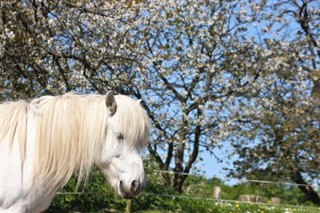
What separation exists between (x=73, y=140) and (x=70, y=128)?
81mm

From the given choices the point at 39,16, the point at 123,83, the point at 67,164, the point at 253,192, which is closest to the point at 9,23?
the point at 39,16

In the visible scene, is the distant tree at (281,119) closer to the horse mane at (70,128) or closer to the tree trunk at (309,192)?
the tree trunk at (309,192)

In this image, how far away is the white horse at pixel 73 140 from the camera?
3770 mm

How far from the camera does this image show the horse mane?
3840 mm

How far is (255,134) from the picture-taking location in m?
14.5

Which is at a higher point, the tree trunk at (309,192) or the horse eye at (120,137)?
the tree trunk at (309,192)

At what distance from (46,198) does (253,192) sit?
13.1 metres

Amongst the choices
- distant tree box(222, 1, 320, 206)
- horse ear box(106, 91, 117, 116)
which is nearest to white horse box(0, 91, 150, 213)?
horse ear box(106, 91, 117, 116)

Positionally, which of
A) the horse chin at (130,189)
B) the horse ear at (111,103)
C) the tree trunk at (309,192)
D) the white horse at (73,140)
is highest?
the tree trunk at (309,192)

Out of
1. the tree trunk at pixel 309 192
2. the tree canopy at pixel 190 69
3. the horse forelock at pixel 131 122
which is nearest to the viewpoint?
the horse forelock at pixel 131 122

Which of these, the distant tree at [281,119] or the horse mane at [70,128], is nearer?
the horse mane at [70,128]

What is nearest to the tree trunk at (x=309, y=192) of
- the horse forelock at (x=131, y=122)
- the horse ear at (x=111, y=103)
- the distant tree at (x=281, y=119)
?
the distant tree at (x=281, y=119)

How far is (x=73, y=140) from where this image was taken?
3.93 meters

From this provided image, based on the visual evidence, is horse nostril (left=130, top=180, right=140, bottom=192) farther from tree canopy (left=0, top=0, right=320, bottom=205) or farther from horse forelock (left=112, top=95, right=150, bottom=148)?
tree canopy (left=0, top=0, right=320, bottom=205)
